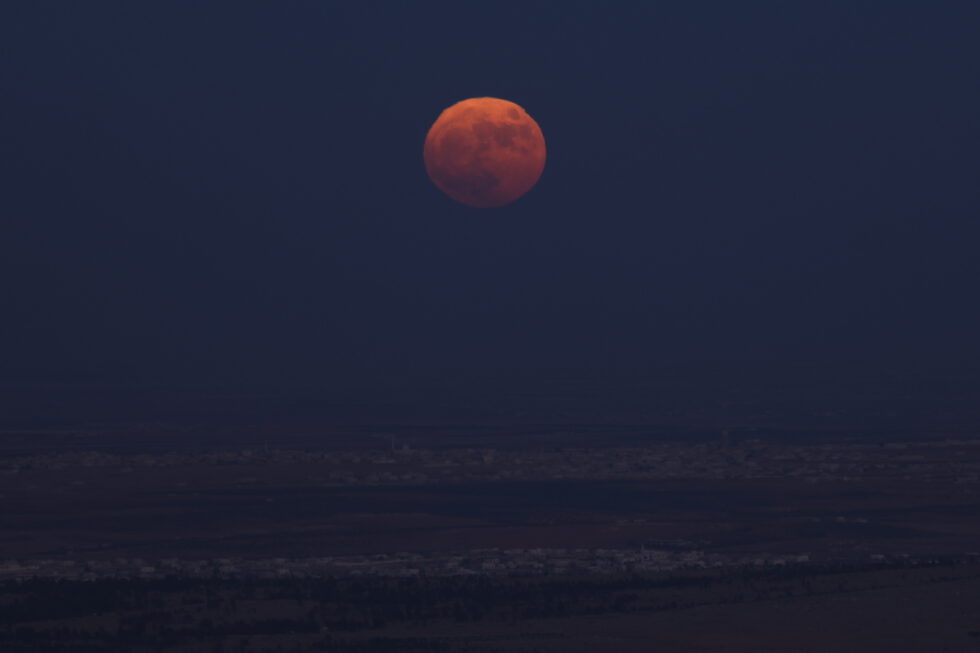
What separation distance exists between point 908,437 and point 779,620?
139ft

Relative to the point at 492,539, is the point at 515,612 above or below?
above

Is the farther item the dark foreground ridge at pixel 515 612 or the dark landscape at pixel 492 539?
the dark landscape at pixel 492 539

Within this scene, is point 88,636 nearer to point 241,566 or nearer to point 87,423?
point 241,566

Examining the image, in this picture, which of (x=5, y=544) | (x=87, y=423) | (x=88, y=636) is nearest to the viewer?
(x=88, y=636)

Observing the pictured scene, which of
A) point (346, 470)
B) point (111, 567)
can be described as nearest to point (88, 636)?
point (111, 567)

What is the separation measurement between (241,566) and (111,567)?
7.83 ft

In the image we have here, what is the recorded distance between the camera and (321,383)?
123 meters

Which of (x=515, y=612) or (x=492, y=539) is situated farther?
(x=492, y=539)

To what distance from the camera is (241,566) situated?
36.5 meters

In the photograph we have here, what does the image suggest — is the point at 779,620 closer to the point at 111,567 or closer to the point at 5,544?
the point at 111,567

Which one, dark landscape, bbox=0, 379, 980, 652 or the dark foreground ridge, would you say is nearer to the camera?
the dark foreground ridge

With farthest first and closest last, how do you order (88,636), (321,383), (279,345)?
(279,345), (321,383), (88,636)

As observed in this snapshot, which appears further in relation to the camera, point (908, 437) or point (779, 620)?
point (908, 437)

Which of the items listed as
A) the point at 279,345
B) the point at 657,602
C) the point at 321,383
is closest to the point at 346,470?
the point at 657,602
